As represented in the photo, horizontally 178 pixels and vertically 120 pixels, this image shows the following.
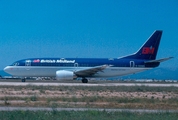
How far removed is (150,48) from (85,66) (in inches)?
384

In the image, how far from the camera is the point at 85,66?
49.6 m

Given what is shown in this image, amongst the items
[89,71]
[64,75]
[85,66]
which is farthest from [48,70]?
[89,71]

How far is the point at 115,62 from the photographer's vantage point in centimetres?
4941

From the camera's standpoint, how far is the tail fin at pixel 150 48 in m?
50.4

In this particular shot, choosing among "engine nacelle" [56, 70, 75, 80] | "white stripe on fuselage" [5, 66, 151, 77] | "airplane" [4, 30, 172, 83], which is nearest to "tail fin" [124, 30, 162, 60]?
"airplane" [4, 30, 172, 83]

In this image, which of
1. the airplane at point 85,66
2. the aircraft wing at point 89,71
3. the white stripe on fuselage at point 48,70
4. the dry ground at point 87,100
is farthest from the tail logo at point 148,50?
the dry ground at point 87,100

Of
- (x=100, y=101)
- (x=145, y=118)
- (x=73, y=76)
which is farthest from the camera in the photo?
(x=73, y=76)

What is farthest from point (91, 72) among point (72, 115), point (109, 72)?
point (72, 115)

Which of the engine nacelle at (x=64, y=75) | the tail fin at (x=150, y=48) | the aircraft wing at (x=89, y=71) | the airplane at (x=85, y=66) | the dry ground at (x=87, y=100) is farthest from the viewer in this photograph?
the tail fin at (x=150, y=48)

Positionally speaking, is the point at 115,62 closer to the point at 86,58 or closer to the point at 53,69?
the point at 86,58

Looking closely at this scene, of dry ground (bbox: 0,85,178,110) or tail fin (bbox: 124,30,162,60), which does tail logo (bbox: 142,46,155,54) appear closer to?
tail fin (bbox: 124,30,162,60)

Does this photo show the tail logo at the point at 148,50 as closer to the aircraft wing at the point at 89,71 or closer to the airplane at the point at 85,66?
the airplane at the point at 85,66

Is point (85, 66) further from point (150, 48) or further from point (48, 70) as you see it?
point (150, 48)

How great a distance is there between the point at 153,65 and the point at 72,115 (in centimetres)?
3535
